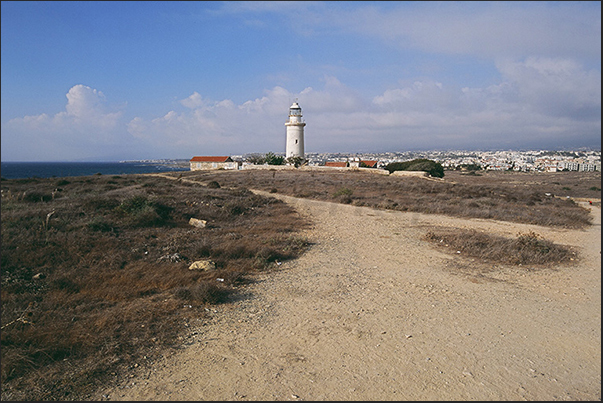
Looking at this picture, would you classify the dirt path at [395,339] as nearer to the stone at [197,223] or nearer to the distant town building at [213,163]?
the stone at [197,223]

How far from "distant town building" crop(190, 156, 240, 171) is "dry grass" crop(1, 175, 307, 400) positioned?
160 ft

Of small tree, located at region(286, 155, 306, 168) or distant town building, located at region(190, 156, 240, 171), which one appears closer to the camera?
small tree, located at region(286, 155, 306, 168)

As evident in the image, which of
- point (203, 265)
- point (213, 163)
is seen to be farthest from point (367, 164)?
point (203, 265)

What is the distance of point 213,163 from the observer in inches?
2544

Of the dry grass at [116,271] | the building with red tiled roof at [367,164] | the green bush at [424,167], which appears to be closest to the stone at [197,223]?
the dry grass at [116,271]

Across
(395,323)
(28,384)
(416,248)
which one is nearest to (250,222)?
(416,248)

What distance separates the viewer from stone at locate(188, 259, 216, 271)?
7945mm

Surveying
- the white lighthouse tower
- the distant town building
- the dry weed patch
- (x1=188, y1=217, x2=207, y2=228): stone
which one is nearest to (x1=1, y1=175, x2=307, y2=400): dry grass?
(x1=188, y1=217, x2=207, y2=228): stone

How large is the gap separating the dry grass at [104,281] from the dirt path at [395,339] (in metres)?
0.50

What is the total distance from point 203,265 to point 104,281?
2.00 meters

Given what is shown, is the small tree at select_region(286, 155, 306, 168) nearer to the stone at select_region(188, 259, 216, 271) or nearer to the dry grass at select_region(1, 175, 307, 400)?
the dry grass at select_region(1, 175, 307, 400)

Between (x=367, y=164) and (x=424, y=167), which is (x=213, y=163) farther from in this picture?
(x=424, y=167)

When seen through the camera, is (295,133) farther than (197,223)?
Yes

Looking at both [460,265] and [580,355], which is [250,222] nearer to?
[460,265]
